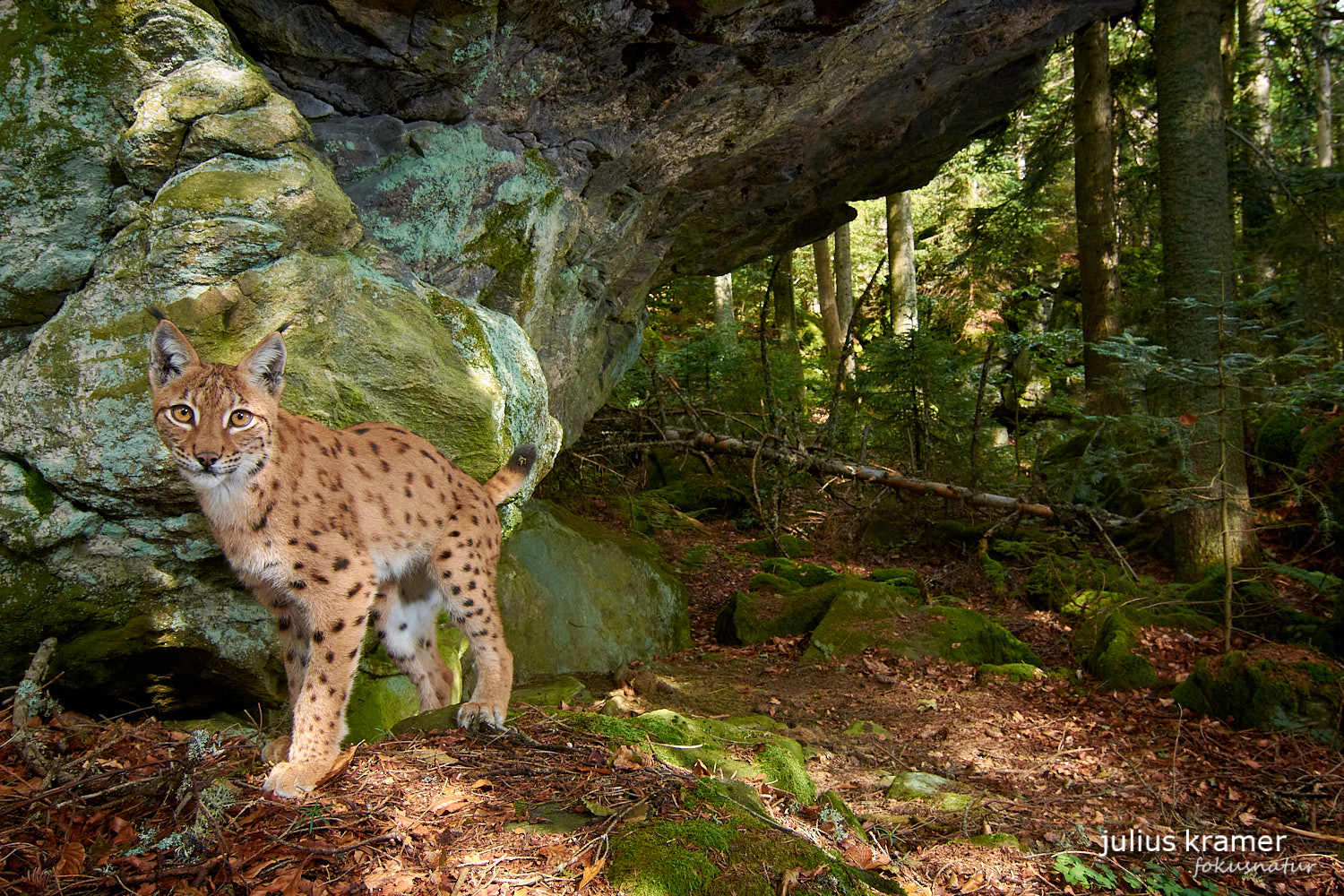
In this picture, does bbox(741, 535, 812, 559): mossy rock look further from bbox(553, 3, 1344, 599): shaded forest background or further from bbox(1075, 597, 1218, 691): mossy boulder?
bbox(1075, 597, 1218, 691): mossy boulder

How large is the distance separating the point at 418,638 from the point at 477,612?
658mm

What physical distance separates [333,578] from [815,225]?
26.2ft

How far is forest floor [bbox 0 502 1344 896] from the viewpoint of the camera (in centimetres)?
285

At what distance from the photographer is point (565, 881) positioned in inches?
113

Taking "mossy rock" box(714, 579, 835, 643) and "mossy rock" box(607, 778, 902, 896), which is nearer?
"mossy rock" box(607, 778, 902, 896)

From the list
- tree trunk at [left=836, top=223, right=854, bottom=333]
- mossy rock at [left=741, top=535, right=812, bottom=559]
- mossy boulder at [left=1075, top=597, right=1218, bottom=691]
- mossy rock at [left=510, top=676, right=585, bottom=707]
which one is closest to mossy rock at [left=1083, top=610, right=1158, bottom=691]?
mossy boulder at [left=1075, top=597, right=1218, bottom=691]

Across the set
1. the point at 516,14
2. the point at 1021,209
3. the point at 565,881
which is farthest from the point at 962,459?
the point at 565,881

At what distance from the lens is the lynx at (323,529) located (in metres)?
3.46

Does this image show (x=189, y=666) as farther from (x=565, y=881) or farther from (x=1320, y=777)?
(x=1320, y=777)

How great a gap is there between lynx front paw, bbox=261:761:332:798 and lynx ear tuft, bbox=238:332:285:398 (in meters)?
1.61

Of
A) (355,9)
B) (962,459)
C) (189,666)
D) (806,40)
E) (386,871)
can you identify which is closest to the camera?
(386,871)

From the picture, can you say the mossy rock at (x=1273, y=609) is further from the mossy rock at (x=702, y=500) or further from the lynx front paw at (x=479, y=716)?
the mossy rock at (x=702, y=500)

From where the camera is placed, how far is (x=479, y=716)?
13.9 ft

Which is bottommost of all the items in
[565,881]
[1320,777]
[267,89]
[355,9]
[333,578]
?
[1320,777]
